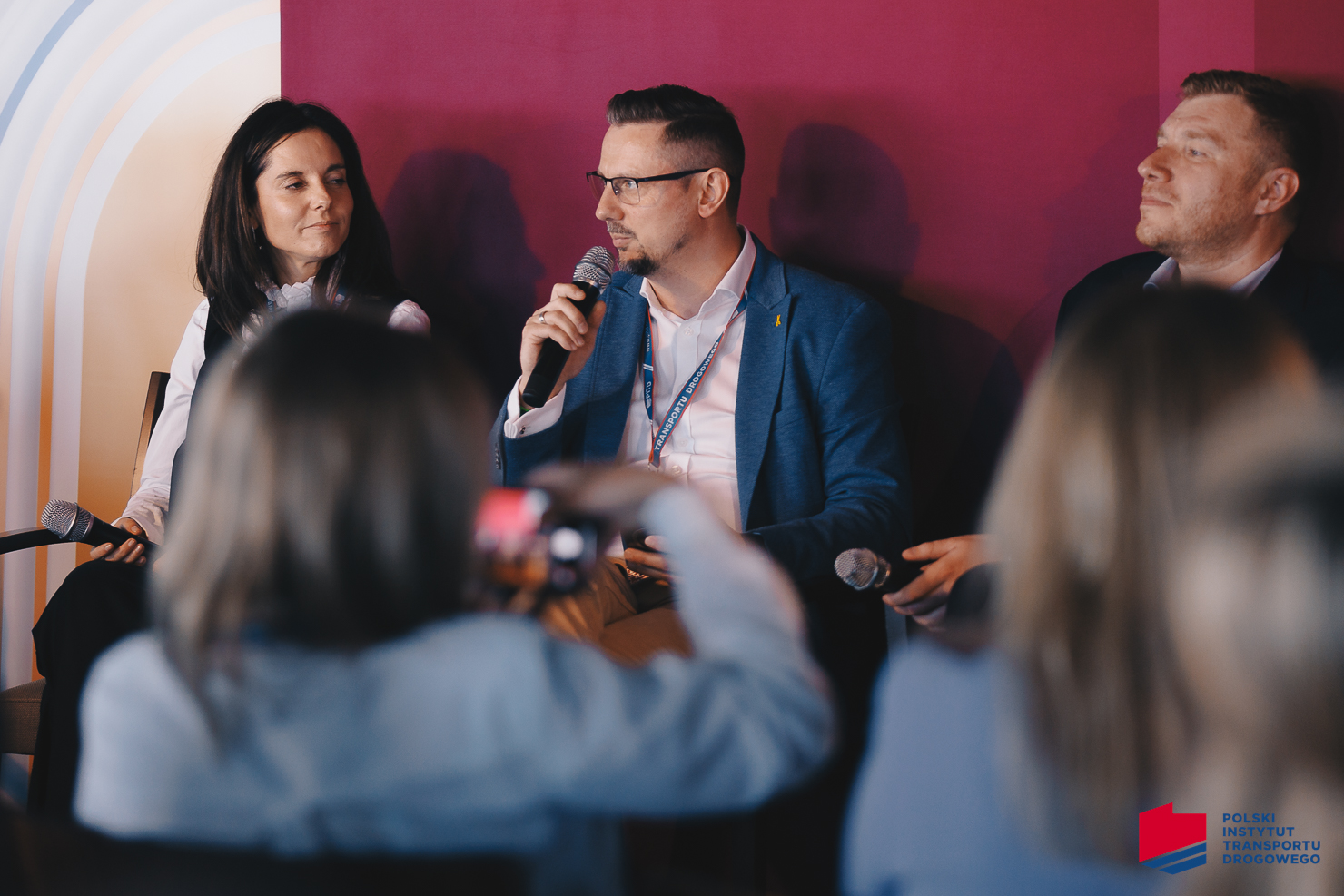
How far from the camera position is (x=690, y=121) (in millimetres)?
2367

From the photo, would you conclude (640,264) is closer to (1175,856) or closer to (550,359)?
(550,359)

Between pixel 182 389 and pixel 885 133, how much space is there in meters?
1.89

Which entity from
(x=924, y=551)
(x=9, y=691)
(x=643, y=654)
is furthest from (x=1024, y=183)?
(x=9, y=691)

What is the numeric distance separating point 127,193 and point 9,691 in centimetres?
168

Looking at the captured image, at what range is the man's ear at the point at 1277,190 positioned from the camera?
6.57 feet

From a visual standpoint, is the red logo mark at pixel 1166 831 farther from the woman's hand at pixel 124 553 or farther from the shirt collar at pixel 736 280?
the woman's hand at pixel 124 553

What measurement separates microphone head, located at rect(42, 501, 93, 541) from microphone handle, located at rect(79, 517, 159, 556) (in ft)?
0.05

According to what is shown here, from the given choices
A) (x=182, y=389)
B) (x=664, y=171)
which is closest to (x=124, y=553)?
(x=182, y=389)

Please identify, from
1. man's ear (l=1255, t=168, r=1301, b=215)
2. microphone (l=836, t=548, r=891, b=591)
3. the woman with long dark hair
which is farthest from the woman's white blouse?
man's ear (l=1255, t=168, r=1301, b=215)

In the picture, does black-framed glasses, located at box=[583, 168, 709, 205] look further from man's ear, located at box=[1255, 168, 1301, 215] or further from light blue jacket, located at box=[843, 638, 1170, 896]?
light blue jacket, located at box=[843, 638, 1170, 896]

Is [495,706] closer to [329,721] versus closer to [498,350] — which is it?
[329,721]

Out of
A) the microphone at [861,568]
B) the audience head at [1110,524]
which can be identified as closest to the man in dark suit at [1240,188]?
the microphone at [861,568]

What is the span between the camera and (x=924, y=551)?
1.72 meters

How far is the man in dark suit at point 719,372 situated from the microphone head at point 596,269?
9 centimetres
